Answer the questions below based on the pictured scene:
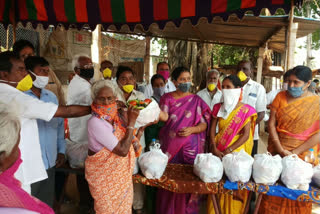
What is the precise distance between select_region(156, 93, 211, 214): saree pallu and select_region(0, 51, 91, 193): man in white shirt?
1.24 meters

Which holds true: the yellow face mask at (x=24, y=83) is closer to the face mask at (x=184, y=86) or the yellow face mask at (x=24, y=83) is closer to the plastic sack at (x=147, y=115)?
the plastic sack at (x=147, y=115)

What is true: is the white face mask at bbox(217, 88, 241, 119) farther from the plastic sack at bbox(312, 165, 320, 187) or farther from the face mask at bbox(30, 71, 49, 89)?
the face mask at bbox(30, 71, 49, 89)

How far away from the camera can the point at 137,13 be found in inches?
134

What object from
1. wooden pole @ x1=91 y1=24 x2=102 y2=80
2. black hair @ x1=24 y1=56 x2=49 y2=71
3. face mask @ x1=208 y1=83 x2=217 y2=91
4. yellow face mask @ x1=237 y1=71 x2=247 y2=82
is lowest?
face mask @ x1=208 y1=83 x2=217 y2=91

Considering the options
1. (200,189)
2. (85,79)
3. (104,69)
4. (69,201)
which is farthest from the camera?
(104,69)

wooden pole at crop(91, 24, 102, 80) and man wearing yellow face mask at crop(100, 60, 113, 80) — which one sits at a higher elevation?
wooden pole at crop(91, 24, 102, 80)

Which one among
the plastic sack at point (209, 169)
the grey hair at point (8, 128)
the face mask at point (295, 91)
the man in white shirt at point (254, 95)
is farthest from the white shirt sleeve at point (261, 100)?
the grey hair at point (8, 128)

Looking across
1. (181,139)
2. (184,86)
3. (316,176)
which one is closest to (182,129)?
(181,139)

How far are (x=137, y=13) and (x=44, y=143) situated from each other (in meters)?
2.19

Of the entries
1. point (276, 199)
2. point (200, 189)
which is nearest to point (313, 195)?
point (276, 199)

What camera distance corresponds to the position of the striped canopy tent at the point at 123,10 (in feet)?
9.14

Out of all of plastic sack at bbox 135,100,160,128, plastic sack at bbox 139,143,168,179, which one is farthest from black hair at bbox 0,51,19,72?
plastic sack at bbox 139,143,168,179

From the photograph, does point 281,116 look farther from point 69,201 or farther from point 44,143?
point 69,201

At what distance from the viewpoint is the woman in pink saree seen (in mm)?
2854
